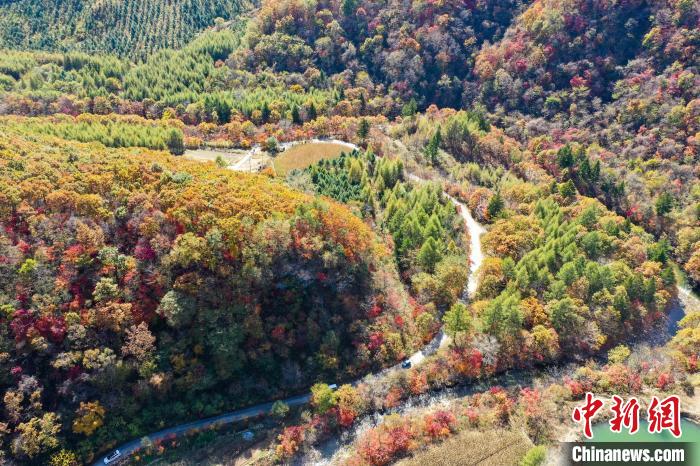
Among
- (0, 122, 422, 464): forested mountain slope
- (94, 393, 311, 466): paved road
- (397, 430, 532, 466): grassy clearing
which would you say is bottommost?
(94, 393, 311, 466): paved road

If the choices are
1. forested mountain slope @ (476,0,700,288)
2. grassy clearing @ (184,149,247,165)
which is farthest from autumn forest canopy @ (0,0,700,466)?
grassy clearing @ (184,149,247,165)

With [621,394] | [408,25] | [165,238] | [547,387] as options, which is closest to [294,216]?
[165,238]

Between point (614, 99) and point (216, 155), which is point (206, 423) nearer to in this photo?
point (216, 155)

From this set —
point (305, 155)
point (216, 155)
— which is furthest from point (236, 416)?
point (216, 155)

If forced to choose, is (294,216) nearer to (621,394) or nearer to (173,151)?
(173,151)

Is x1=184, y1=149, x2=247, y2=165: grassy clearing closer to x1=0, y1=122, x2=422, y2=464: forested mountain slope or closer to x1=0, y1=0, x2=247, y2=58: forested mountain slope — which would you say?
x1=0, y1=122, x2=422, y2=464: forested mountain slope

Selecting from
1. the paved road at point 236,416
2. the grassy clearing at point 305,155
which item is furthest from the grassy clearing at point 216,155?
the paved road at point 236,416
